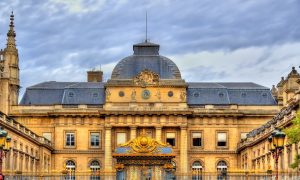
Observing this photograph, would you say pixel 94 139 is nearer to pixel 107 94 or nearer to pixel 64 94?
pixel 107 94

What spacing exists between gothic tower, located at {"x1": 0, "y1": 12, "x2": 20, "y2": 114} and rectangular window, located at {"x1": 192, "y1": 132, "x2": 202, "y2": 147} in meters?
27.2

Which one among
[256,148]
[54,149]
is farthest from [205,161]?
[54,149]

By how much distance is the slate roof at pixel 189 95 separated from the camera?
384 feet

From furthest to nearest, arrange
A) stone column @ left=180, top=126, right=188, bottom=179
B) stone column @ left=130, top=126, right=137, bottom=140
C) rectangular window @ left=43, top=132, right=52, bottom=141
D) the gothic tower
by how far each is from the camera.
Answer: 1. rectangular window @ left=43, top=132, right=52, bottom=141
2. stone column @ left=130, top=126, right=137, bottom=140
3. stone column @ left=180, top=126, right=188, bottom=179
4. the gothic tower

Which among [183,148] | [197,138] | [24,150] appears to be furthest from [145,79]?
[24,150]

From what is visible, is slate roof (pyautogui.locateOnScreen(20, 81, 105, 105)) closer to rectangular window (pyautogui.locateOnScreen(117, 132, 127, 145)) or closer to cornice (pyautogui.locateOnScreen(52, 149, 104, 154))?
rectangular window (pyautogui.locateOnScreen(117, 132, 127, 145))

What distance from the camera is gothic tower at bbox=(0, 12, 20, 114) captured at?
363 ft

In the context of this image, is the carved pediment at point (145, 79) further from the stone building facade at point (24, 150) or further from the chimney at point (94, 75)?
the chimney at point (94, 75)

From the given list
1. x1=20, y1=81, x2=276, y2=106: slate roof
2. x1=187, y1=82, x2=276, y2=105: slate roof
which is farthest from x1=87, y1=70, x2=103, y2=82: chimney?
x1=187, y1=82, x2=276, y2=105: slate roof

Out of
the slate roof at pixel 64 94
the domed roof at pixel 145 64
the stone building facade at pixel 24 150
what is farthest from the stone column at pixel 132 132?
the stone building facade at pixel 24 150

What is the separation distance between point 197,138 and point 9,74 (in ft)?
97.0

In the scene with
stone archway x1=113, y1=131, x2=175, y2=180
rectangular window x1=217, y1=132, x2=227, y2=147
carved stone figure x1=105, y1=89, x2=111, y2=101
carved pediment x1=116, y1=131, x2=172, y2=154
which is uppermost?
carved stone figure x1=105, y1=89, x2=111, y2=101

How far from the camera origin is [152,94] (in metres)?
114

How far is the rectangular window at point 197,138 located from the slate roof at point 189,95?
15.2ft
